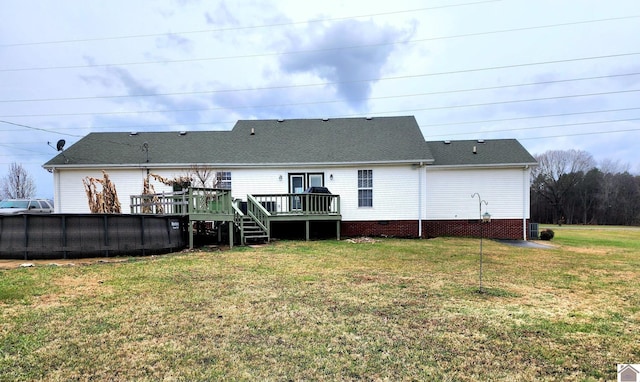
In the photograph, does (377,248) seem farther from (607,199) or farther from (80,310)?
(607,199)

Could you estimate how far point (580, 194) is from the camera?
57.1m

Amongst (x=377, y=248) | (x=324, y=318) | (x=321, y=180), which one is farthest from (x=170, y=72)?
(x=324, y=318)

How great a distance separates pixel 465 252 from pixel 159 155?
14.2 metres

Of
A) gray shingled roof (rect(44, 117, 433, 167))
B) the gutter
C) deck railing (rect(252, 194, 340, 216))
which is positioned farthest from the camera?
gray shingled roof (rect(44, 117, 433, 167))

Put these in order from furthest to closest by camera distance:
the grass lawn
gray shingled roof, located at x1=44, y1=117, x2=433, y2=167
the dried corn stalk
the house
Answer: gray shingled roof, located at x1=44, y1=117, x2=433, y2=167 → the house → the dried corn stalk → the grass lawn

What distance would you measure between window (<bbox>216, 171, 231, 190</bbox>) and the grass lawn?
8444 mm

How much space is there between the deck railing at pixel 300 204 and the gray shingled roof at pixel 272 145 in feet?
6.23

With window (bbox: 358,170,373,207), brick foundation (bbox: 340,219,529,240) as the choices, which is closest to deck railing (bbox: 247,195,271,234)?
brick foundation (bbox: 340,219,529,240)

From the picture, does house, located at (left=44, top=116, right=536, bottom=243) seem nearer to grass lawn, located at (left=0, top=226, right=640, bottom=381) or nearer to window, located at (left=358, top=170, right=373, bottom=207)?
window, located at (left=358, top=170, right=373, bottom=207)

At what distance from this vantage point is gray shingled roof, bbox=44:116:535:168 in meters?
16.2

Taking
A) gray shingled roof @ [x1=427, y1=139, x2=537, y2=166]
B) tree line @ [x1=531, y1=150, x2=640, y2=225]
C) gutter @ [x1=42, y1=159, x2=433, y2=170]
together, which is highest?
gray shingled roof @ [x1=427, y1=139, x2=537, y2=166]

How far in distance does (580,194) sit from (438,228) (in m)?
54.8

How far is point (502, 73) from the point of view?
71.5 ft

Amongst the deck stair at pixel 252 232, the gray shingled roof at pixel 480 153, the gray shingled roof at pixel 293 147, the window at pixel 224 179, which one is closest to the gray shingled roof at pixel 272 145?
the gray shingled roof at pixel 293 147
